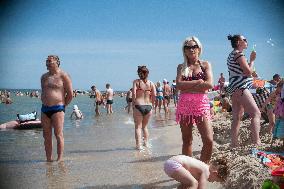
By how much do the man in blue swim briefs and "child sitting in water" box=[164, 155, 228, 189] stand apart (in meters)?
2.66

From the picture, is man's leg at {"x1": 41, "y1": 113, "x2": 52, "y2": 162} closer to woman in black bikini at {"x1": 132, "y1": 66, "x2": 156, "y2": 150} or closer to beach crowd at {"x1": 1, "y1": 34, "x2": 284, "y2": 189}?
beach crowd at {"x1": 1, "y1": 34, "x2": 284, "y2": 189}

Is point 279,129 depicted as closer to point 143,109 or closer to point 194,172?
point 194,172

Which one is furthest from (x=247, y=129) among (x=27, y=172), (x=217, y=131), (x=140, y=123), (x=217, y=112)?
(x=217, y=112)

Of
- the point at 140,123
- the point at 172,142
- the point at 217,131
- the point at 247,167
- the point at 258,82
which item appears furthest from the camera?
the point at 258,82

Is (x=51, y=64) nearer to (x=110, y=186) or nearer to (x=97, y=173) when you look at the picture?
(x=97, y=173)

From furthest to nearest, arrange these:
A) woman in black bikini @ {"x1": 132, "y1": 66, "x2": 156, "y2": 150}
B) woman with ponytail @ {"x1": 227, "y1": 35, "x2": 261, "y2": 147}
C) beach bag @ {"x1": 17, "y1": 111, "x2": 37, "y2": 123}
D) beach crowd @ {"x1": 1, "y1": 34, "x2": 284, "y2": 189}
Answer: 1. beach bag @ {"x1": 17, "y1": 111, "x2": 37, "y2": 123}
2. woman in black bikini @ {"x1": 132, "y1": 66, "x2": 156, "y2": 150}
3. woman with ponytail @ {"x1": 227, "y1": 35, "x2": 261, "y2": 147}
4. beach crowd @ {"x1": 1, "y1": 34, "x2": 284, "y2": 189}

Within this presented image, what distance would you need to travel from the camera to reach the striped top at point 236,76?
5363mm

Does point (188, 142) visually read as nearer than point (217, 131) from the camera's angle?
Yes

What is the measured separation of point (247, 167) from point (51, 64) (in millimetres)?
3279

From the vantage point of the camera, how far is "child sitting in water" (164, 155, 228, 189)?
3.52 meters

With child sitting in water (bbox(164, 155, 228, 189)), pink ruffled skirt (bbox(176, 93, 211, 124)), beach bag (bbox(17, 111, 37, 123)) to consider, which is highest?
pink ruffled skirt (bbox(176, 93, 211, 124))

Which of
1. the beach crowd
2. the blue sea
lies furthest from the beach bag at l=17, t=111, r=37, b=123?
the beach crowd

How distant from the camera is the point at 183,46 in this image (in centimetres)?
419

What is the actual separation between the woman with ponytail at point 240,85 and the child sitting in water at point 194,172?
5.87ft
